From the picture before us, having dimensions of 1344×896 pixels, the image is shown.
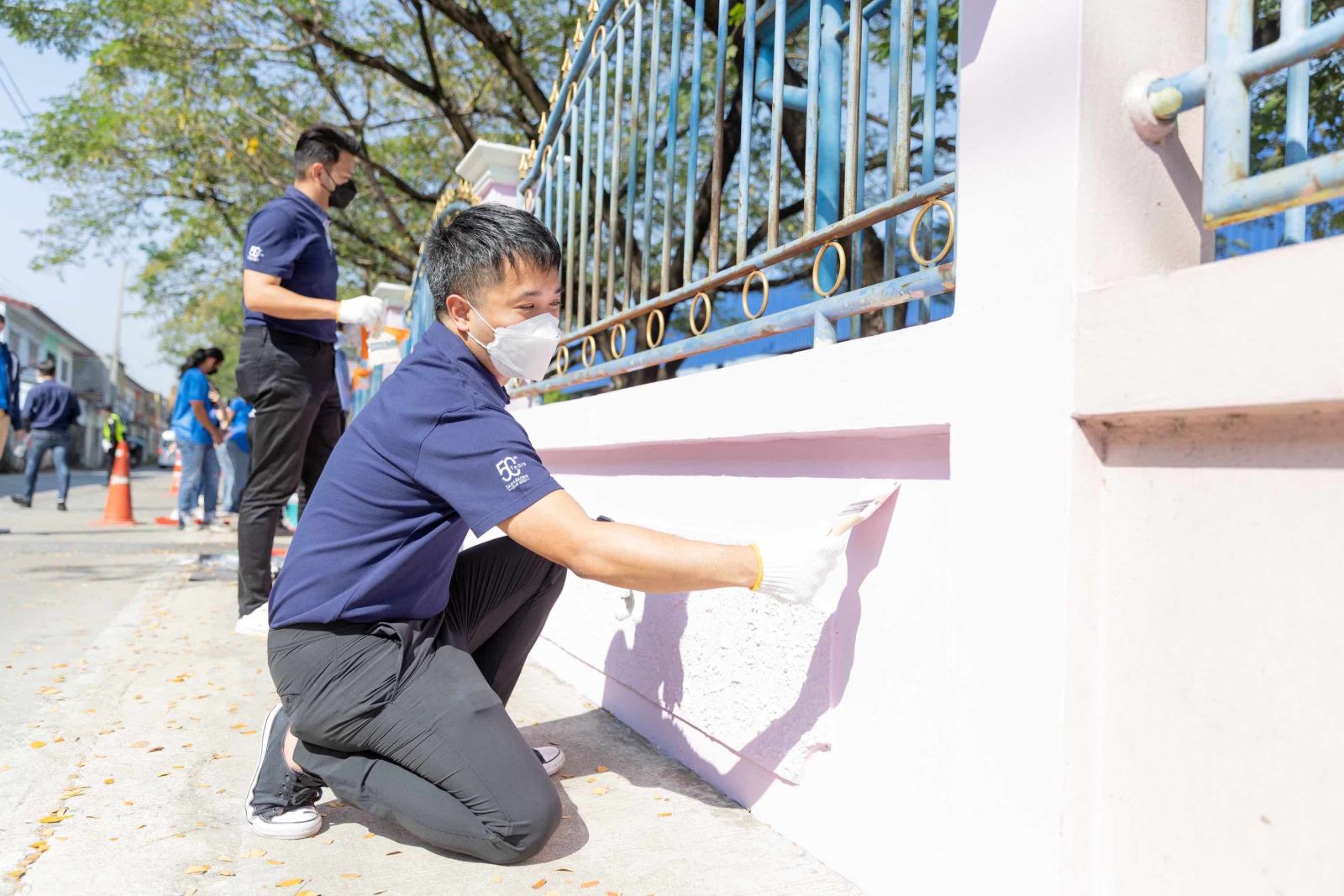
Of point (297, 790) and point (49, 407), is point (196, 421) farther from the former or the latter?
point (297, 790)

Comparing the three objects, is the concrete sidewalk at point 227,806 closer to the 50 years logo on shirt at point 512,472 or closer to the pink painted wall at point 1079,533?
the pink painted wall at point 1079,533

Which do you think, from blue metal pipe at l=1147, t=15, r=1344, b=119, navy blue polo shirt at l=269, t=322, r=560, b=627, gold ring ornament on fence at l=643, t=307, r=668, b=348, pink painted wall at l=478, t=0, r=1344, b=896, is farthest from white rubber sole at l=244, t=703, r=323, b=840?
blue metal pipe at l=1147, t=15, r=1344, b=119

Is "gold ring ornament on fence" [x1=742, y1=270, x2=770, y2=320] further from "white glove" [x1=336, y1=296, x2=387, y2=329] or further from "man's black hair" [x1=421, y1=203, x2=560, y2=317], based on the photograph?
"white glove" [x1=336, y1=296, x2=387, y2=329]

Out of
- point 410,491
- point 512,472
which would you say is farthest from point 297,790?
point 512,472

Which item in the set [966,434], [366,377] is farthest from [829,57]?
[366,377]

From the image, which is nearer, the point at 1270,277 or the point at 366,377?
the point at 1270,277

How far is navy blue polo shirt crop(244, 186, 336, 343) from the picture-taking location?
3.95 metres

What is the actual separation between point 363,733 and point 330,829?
295 mm

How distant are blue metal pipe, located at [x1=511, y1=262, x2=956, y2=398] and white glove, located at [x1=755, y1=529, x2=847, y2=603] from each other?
50 centimetres

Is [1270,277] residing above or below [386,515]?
above

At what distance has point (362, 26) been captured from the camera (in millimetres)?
10375

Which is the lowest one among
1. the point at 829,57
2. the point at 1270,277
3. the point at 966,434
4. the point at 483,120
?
the point at 966,434

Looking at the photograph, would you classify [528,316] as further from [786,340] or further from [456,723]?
[786,340]

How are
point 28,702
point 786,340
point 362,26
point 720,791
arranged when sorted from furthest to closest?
1. point 362,26
2. point 786,340
3. point 28,702
4. point 720,791
